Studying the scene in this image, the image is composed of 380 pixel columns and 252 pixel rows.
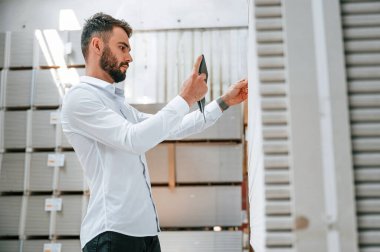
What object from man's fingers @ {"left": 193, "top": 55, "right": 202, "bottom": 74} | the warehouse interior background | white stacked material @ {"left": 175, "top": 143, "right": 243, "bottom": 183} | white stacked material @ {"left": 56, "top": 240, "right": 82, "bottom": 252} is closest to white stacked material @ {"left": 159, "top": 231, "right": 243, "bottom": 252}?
the warehouse interior background

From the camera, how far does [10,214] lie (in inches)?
206

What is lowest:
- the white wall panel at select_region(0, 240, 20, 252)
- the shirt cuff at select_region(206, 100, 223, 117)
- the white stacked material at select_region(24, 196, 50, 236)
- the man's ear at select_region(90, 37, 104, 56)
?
the white wall panel at select_region(0, 240, 20, 252)

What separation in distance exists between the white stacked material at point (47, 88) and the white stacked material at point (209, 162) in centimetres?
162

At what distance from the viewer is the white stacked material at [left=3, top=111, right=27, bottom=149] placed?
17.7 ft

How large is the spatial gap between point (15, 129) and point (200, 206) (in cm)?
242

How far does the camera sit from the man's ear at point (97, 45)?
2.19 metres

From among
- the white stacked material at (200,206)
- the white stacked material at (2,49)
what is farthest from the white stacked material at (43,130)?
the white stacked material at (200,206)

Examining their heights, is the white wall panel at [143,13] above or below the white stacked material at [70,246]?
above

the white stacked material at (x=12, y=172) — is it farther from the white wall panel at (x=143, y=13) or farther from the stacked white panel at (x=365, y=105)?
the stacked white panel at (x=365, y=105)

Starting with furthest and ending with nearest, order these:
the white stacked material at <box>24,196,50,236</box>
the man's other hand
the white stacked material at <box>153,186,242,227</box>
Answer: the white stacked material at <box>24,196,50,236</box>
the white stacked material at <box>153,186,242,227</box>
the man's other hand

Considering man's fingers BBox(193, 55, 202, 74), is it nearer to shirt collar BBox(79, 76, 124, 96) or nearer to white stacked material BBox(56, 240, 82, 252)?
shirt collar BBox(79, 76, 124, 96)

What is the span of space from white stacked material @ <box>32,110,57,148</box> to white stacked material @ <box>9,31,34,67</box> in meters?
0.70

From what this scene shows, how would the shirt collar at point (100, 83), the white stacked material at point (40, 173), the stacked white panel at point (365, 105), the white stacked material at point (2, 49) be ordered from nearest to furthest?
the stacked white panel at point (365, 105), the shirt collar at point (100, 83), the white stacked material at point (40, 173), the white stacked material at point (2, 49)

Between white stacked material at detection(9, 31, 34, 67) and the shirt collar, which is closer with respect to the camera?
the shirt collar
